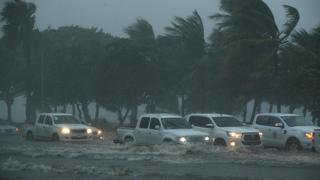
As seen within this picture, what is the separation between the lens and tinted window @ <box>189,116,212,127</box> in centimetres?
2530

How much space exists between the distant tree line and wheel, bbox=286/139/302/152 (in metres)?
10.4

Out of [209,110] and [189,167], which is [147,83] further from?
[189,167]

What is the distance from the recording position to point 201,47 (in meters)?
42.2

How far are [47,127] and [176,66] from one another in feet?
52.9

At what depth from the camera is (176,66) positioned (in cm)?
4366

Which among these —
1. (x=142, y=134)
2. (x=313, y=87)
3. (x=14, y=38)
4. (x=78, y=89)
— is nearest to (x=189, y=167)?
(x=142, y=134)

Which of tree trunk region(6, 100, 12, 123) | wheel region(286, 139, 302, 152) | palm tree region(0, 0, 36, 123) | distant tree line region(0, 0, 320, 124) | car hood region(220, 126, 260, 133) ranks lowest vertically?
wheel region(286, 139, 302, 152)

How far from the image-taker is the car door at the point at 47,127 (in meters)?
29.3

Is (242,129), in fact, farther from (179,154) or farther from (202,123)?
(179,154)

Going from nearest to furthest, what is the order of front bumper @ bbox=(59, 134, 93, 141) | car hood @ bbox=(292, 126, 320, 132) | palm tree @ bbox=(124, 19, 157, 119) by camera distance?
car hood @ bbox=(292, 126, 320, 132) → front bumper @ bbox=(59, 134, 93, 141) → palm tree @ bbox=(124, 19, 157, 119)

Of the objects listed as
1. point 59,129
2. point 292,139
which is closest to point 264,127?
point 292,139

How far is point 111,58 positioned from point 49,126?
15505 millimetres

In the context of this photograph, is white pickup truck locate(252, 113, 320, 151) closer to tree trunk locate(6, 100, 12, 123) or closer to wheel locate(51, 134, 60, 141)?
wheel locate(51, 134, 60, 141)

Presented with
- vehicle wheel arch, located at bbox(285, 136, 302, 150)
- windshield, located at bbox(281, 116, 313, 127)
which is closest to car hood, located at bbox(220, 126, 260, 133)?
vehicle wheel arch, located at bbox(285, 136, 302, 150)
